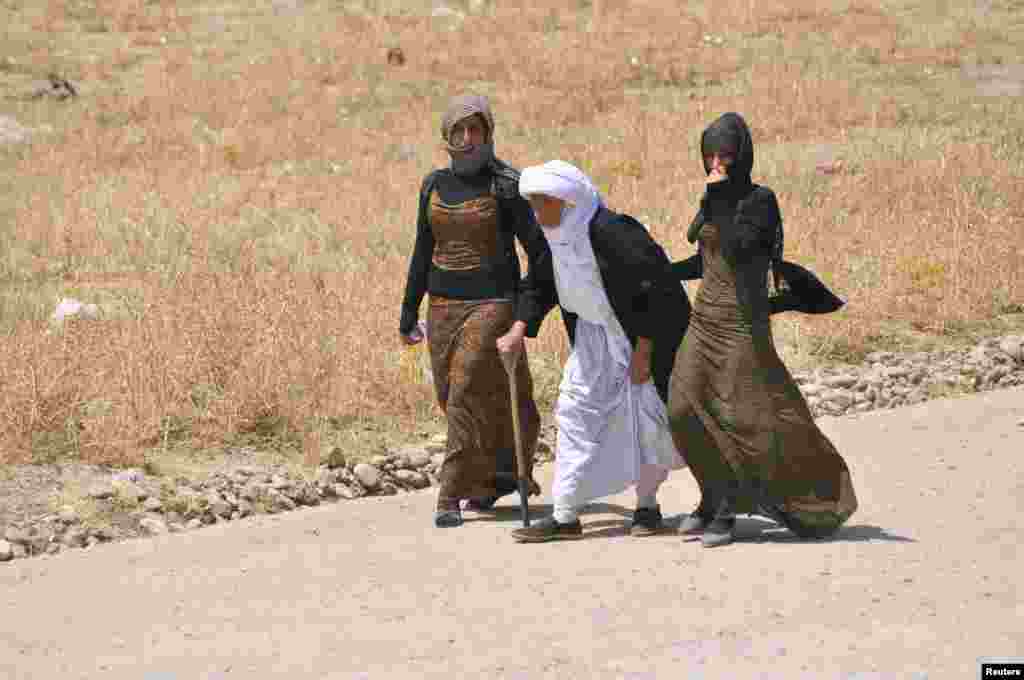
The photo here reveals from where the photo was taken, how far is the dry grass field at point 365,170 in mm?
9047

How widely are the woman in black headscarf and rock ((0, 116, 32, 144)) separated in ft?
45.8

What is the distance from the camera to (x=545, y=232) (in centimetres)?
685

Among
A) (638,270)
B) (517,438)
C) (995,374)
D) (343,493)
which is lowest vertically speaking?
(995,374)

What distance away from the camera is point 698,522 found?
6793 mm

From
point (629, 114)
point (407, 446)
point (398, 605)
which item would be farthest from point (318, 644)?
point (629, 114)

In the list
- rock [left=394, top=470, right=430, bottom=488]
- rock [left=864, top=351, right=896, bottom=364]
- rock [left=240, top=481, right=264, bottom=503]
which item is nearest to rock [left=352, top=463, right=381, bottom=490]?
rock [left=394, top=470, right=430, bottom=488]

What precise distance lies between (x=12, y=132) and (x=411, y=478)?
41.1ft

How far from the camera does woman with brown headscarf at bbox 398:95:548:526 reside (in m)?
7.29

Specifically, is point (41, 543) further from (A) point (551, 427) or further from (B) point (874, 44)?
(B) point (874, 44)

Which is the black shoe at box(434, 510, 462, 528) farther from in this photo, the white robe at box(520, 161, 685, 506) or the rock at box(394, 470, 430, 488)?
the rock at box(394, 470, 430, 488)

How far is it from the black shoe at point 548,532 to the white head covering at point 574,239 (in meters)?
0.81

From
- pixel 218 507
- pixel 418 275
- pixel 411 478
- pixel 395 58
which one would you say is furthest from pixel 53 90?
pixel 418 275

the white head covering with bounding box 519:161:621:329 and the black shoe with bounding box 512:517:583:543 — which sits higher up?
the white head covering with bounding box 519:161:621:329

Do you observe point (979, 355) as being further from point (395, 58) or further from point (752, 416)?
point (395, 58)
